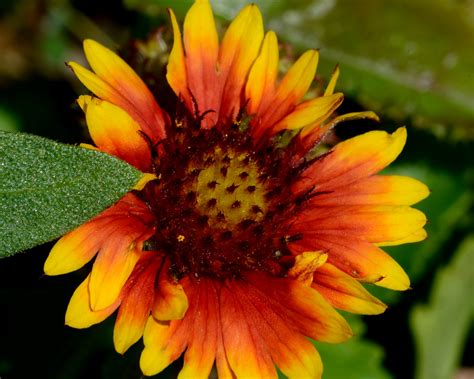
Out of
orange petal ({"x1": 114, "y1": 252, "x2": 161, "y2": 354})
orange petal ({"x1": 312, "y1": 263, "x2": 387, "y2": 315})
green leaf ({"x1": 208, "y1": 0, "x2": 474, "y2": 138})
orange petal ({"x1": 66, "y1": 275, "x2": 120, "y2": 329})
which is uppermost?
green leaf ({"x1": 208, "y1": 0, "x2": 474, "y2": 138})

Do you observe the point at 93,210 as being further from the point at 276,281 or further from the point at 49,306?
the point at 49,306

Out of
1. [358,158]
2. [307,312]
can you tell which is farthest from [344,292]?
[358,158]

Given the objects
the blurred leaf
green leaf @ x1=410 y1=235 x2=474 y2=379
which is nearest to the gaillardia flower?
the blurred leaf

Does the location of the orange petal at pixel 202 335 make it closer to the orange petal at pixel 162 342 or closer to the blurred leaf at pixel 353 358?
the orange petal at pixel 162 342

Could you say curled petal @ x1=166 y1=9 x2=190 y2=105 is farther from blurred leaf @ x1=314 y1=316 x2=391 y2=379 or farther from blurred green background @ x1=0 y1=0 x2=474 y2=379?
blurred leaf @ x1=314 y1=316 x2=391 y2=379

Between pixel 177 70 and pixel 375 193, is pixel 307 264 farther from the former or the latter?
pixel 177 70

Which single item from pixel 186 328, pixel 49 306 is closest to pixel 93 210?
pixel 186 328

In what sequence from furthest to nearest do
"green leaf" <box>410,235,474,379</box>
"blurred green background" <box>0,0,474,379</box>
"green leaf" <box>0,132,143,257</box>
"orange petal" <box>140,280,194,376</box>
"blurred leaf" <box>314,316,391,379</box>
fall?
"green leaf" <box>410,235,474,379</box> < "blurred green background" <box>0,0,474,379</box> < "blurred leaf" <box>314,316,391,379</box> < "orange petal" <box>140,280,194,376</box> < "green leaf" <box>0,132,143,257</box>

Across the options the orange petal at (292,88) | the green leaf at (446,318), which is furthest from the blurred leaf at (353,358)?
the orange petal at (292,88)

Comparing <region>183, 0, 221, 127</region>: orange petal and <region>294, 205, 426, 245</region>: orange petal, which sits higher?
<region>183, 0, 221, 127</region>: orange petal
